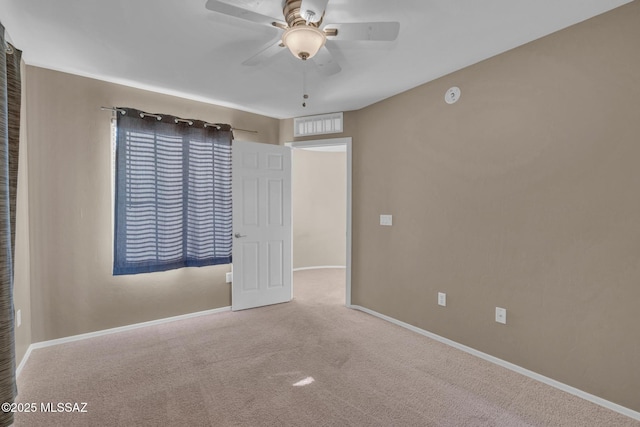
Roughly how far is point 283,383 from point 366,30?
2.39m

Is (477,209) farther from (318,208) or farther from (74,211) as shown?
(318,208)

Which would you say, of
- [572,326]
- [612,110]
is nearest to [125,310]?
[572,326]

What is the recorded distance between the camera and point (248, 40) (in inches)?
A: 88.3

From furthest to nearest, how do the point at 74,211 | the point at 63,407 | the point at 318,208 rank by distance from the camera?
the point at 318,208 < the point at 74,211 < the point at 63,407

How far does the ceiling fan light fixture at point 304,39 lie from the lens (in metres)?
1.61

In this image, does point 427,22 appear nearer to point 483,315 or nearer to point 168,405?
point 483,315

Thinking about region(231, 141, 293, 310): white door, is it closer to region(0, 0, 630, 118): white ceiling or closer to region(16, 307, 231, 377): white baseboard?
region(16, 307, 231, 377): white baseboard

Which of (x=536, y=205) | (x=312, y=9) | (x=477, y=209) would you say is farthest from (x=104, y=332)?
(x=536, y=205)

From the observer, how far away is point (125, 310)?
3.20 meters

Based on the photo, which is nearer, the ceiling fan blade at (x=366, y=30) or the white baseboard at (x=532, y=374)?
the ceiling fan blade at (x=366, y=30)

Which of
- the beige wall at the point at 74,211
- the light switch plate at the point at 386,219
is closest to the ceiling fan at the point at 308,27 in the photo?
the light switch plate at the point at 386,219

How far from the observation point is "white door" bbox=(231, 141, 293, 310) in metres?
3.77

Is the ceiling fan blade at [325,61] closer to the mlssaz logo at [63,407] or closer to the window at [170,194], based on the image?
the window at [170,194]

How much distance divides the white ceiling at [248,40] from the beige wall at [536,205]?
272 mm
